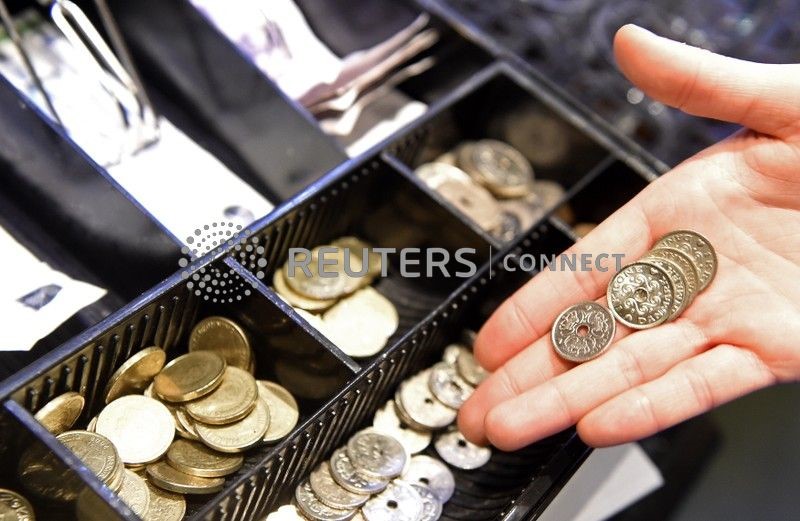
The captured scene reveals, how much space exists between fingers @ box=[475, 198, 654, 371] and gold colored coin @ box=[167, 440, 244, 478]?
0.46 metres

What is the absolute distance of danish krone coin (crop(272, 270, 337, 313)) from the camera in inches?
59.3

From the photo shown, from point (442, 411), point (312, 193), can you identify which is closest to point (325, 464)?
point (442, 411)

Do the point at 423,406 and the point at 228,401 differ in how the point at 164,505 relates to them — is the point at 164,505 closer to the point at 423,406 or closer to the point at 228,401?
the point at 228,401

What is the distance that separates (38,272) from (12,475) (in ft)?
1.38

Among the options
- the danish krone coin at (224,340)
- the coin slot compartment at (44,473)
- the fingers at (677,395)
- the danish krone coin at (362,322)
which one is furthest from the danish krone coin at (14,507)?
the fingers at (677,395)

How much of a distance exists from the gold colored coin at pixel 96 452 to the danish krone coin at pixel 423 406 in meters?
0.49

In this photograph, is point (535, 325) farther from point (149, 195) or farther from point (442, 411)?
point (149, 195)

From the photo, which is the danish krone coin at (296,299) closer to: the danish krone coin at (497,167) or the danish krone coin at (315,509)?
the danish krone coin at (315,509)

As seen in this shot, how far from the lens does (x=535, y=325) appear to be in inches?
56.4

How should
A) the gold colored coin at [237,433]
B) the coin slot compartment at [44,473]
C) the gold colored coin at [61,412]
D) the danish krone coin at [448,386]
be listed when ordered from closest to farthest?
the coin slot compartment at [44,473], the gold colored coin at [61,412], the gold colored coin at [237,433], the danish krone coin at [448,386]

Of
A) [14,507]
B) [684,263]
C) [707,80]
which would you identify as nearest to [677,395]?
[684,263]

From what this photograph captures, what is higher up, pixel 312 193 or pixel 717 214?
pixel 312 193

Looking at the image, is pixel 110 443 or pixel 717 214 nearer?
pixel 110 443

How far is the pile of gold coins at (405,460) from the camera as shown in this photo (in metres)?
1.33
